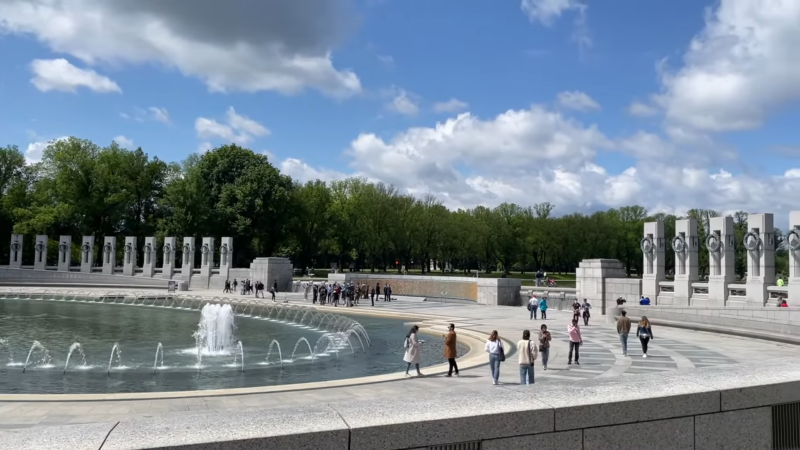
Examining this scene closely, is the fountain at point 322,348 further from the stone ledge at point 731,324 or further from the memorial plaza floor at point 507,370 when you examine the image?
the stone ledge at point 731,324

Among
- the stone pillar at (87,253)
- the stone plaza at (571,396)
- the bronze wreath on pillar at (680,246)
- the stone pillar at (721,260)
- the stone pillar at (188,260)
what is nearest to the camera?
the stone plaza at (571,396)

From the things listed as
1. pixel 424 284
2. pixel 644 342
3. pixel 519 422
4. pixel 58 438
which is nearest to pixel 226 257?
pixel 424 284

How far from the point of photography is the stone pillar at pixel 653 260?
33.6m

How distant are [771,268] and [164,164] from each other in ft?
228

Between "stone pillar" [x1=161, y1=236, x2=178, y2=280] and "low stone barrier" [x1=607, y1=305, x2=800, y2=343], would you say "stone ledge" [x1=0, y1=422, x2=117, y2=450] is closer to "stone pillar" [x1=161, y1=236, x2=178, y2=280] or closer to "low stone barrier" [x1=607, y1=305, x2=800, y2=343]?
"low stone barrier" [x1=607, y1=305, x2=800, y2=343]

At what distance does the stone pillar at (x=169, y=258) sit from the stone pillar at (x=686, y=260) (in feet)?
157

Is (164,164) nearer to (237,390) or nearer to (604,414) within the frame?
(237,390)

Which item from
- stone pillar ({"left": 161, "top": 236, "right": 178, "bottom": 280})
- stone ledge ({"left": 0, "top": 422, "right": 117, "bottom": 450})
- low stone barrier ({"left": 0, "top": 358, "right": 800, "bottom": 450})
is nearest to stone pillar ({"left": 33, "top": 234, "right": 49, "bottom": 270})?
stone pillar ({"left": 161, "top": 236, "right": 178, "bottom": 280})

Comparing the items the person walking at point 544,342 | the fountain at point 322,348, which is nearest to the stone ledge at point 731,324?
the person walking at point 544,342

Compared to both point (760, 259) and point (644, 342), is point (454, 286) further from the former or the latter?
point (644, 342)

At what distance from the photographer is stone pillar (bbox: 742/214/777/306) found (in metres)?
28.1

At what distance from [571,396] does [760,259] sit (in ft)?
92.9

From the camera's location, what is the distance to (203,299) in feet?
150

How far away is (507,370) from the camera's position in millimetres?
16609
